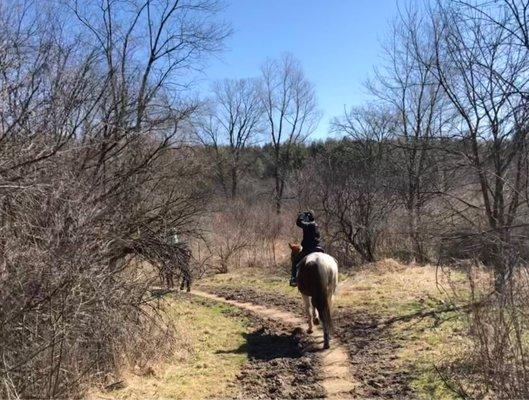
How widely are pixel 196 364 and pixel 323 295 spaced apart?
8.90 feet

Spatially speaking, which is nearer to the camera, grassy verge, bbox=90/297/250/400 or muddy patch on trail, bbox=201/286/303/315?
grassy verge, bbox=90/297/250/400

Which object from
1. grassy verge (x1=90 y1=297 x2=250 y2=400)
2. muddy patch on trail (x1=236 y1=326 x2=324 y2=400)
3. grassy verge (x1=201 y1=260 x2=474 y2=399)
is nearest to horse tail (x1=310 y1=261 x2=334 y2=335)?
muddy patch on trail (x1=236 y1=326 x2=324 y2=400)

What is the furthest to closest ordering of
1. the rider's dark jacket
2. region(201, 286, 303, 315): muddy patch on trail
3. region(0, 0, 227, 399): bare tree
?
region(201, 286, 303, 315): muddy patch on trail → the rider's dark jacket → region(0, 0, 227, 399): bare tree

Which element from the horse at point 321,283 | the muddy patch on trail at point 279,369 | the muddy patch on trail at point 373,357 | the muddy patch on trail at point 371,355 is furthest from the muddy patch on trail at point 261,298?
the horse at point 321,283

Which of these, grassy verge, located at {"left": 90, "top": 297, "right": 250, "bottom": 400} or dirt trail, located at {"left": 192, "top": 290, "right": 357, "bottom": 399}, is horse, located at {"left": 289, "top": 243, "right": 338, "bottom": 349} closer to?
dirt trail, located at {"left": 192, "top": 290, "right": 357, "bottom": 399}

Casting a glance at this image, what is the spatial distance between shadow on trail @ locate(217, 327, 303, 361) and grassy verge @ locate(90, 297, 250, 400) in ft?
0.50

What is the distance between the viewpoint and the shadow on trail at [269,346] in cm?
1033

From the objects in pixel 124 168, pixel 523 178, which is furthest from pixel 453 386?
pixel 124 168

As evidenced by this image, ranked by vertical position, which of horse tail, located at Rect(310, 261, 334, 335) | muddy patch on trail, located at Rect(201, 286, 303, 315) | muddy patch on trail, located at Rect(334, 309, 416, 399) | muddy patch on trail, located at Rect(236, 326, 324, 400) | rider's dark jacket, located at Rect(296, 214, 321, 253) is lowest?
muddy patch on trail, located at Rect(236, 326, 324, 400)

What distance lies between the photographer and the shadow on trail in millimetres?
10328

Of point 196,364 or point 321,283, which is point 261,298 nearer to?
point 321,283

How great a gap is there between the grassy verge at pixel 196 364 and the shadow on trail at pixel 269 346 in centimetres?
15

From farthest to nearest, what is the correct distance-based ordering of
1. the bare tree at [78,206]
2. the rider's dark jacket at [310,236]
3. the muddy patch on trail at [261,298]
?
the muddy patch on trail at [261,298] < the rider's dark jacket at [310,236] < the bare tree at [78,206]

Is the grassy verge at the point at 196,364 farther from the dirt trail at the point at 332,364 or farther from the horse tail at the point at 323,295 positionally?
the horse tail at the point at 323,295
